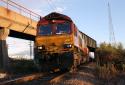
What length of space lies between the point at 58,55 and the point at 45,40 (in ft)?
4.25

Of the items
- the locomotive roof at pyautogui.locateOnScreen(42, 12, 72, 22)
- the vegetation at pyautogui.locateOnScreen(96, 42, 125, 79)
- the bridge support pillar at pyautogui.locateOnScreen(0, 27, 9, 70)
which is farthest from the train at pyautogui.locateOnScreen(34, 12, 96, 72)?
the bridge support pillar at pyautogui.locateOnScreen(0, 27, 9, 70)

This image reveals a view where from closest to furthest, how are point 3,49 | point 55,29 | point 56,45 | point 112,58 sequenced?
point 56,45, point 55,29, point 112,58, point 3,49

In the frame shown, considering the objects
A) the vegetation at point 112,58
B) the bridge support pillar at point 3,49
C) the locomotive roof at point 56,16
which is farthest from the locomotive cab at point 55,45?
the bridge support pillar at point 3,49

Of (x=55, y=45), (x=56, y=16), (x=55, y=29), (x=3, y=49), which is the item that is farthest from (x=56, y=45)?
(x=3, y=49)

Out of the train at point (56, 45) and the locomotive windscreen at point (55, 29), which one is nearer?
the train at point (56, 45)

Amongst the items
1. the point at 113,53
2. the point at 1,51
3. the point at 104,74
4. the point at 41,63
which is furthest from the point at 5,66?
the point at 104,74

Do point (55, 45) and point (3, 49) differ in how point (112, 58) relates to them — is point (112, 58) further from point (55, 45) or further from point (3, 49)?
point (3, 49)

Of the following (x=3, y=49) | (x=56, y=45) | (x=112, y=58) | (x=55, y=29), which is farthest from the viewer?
(x=3, y=49)

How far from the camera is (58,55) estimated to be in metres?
18.3

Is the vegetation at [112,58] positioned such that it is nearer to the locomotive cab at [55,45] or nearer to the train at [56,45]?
the train at [56,45]

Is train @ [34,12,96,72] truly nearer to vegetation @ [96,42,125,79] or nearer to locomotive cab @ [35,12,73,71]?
locomotive cab @ [35,12,73,71]

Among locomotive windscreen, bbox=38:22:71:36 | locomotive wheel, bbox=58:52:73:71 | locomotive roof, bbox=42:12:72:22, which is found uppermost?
locomotive roof, bbox=42:12:72:22

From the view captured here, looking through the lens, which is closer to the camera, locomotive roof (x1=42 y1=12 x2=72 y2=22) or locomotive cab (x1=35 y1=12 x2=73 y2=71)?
locomotive cab (x1=35 y1=12 x2=73 y2=71)

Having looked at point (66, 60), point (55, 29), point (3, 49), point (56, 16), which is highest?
point (56, 16)
